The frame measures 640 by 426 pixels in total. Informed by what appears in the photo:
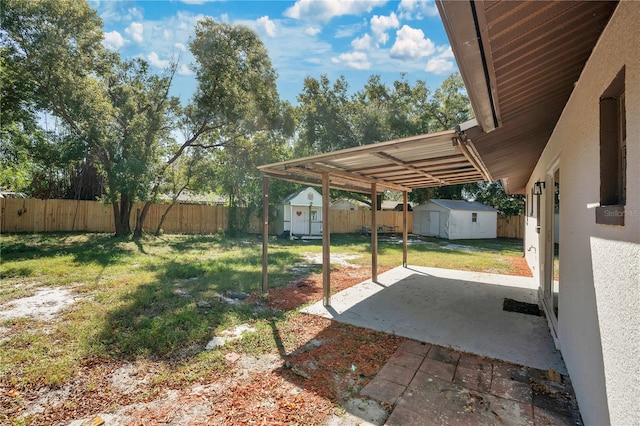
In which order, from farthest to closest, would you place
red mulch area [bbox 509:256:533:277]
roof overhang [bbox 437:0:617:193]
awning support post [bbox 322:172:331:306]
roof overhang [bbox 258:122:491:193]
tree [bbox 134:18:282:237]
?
tree [bbox 134:18:282:237]
red mulch area [bbox 509:256:533:277]
awning support post [bbox 322:172:331:306]
roof overhang [bbox 258:122:491:193]
roof overhang [bbox 437:0:617:193]

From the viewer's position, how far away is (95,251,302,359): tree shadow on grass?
364 centimetres

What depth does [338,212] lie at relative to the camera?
68.9 ft

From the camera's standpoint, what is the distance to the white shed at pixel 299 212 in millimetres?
17781

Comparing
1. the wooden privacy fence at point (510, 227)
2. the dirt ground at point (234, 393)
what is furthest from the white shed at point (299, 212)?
the dirt ground at point (234, 393)

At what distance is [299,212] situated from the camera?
18.0 metres

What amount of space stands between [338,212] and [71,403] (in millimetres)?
18850

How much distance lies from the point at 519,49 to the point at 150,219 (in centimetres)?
1877

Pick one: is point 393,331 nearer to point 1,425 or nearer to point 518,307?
point 518,307

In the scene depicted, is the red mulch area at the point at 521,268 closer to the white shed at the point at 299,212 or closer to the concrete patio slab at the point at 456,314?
the concrete patio slab at the point at 456,314

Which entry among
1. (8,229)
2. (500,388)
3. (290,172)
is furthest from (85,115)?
(500,388)

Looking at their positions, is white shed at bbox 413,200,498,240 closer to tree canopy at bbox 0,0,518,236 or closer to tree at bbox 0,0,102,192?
tree canopy at bbox 0,0,518,236

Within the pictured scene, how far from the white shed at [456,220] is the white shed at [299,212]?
26.5ft

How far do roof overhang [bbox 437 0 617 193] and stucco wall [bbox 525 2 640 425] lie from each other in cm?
12

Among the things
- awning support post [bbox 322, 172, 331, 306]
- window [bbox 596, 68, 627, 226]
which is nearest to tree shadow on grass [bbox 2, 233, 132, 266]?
awning support post [bbox 322, 172, 331, 306]
